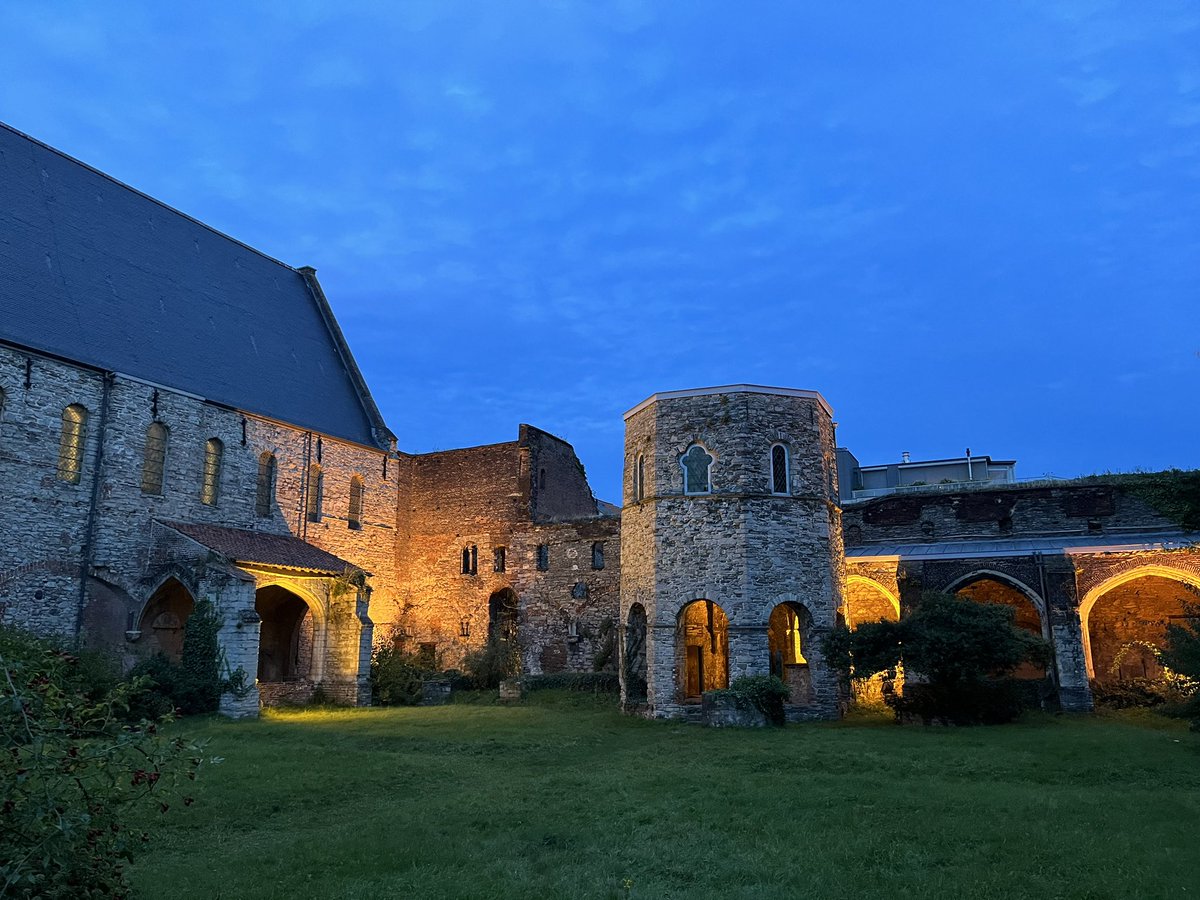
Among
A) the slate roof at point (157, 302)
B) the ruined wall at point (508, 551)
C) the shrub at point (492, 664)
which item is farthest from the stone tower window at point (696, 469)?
the slate roof at point (157, 302)

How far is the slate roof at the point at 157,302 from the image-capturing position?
901 inches

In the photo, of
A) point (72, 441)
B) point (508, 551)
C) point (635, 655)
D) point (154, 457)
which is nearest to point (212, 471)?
point (154, 457)

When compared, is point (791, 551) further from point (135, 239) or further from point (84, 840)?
point (135, 239)

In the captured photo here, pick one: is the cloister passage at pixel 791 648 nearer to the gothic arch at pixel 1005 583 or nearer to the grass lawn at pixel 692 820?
the gothic arch at pixel 1005 583

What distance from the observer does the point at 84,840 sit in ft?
17.2

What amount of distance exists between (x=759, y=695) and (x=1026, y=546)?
1172 centimetres

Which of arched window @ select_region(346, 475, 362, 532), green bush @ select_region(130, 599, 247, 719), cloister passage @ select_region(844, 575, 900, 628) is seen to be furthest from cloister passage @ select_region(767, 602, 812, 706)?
arched window @ select_region(346, 475, 362, 532)

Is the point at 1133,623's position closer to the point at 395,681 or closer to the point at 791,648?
the point at 791,648

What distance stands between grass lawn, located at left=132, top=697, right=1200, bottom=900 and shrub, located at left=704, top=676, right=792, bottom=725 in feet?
8.91

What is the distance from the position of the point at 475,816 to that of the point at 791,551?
12.7 metres

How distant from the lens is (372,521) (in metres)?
31.3

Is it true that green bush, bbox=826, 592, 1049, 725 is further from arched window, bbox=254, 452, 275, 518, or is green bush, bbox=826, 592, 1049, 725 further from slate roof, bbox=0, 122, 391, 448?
slate roof, bbox=0, 122, 391, 448

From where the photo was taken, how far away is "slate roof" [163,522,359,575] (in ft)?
74.3

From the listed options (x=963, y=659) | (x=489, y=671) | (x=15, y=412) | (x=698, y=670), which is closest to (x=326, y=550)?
(x=489, y=671)
